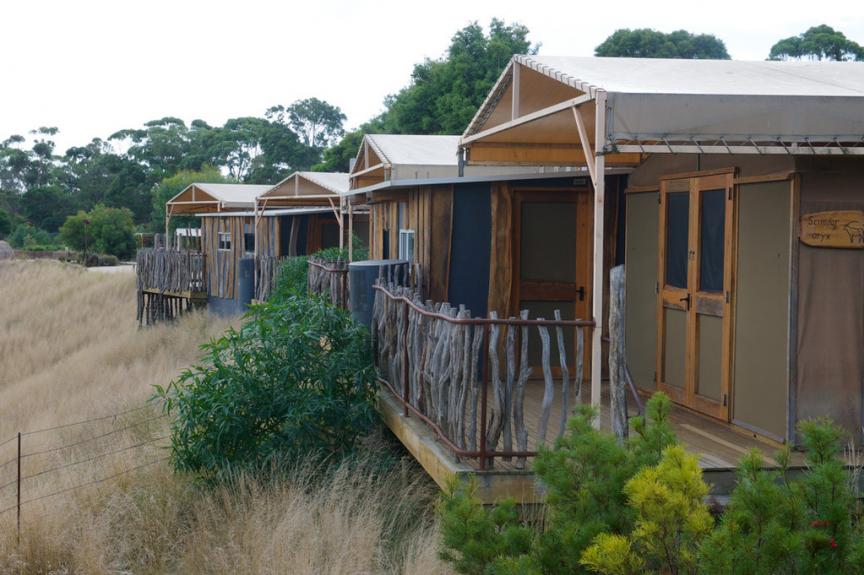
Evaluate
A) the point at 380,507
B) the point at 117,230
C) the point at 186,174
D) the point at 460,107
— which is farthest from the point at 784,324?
the point at 186,174

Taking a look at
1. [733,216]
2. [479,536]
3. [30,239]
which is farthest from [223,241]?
[30,239]

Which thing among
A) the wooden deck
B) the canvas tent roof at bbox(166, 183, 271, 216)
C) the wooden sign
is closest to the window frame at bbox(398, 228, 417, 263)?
the wooden deck

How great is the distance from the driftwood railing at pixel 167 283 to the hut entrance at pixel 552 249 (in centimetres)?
1662

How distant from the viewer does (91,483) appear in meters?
9.29

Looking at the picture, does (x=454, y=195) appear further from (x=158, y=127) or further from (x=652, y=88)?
(x=158, y=127)

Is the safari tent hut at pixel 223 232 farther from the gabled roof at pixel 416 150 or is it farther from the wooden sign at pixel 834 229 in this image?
the wooden sign at pixel 834 229

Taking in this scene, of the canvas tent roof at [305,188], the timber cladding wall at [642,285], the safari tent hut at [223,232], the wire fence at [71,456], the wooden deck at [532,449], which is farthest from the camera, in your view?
the safari tent hut at [223,232]

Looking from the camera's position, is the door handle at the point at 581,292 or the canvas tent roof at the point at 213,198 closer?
the door handle at the point at 581,292

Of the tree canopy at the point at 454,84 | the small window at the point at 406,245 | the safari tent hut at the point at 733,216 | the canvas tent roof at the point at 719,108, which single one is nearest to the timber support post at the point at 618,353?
the safari tent hut at the point at 733,216

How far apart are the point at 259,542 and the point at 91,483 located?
2936mm

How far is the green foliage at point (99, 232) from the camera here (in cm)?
5091

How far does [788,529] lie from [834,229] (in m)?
3.41

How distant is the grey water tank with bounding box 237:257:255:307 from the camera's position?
2120cm

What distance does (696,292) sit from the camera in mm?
8164
